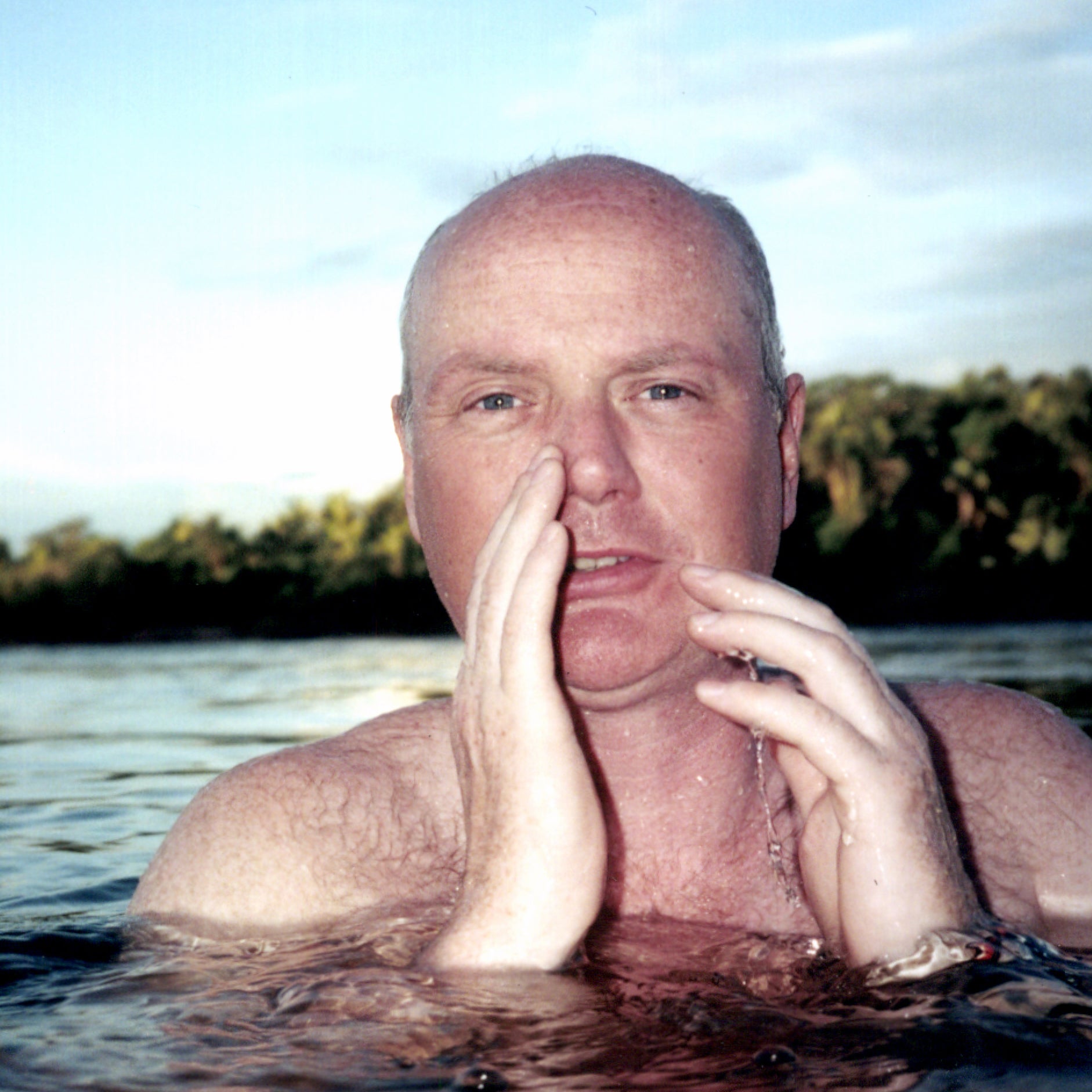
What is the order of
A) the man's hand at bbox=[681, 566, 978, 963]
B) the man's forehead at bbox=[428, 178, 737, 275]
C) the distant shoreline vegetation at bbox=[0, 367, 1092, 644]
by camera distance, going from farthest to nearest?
1. the distant shoreline vegetation at bbox=[0, 367, 1092, 644]
2. the man's forehead at bbox=[428, 178, 737, 275]
3. the man's hand at bbox=[681, 566, 978, 963]

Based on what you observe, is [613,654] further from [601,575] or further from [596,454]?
[596,454]

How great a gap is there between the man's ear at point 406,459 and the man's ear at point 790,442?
834mm

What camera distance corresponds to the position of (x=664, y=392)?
2607 millimetres

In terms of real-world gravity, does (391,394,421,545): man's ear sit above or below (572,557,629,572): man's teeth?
above

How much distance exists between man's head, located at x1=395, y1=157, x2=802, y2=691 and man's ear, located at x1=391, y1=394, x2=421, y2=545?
20cm

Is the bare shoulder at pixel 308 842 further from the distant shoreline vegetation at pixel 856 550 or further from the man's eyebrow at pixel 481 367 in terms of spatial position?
the distant shoreline vegetation at pixel 856 550

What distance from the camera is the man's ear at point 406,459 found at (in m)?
3.10

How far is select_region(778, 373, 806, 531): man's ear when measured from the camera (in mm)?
3096

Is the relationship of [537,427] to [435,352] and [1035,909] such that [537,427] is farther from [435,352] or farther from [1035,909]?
[1035,909]

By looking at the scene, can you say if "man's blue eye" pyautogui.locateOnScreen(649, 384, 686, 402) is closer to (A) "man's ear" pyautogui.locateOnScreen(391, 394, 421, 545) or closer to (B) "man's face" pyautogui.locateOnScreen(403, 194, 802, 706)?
(B) "man's face" pyautogui.locateOnScreen(403, 194, 802, 706)

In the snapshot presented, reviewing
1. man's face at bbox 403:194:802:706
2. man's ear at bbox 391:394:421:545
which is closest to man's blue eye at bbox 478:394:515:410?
man's face at bbox 403:194:802:706

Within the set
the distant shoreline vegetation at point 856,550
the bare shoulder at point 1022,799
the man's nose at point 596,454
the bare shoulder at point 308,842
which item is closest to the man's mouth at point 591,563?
the man's nose at point 596,454

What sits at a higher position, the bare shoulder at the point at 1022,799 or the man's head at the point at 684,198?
the man's head at the point at 684,198

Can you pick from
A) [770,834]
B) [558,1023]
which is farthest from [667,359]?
[558,1023]
